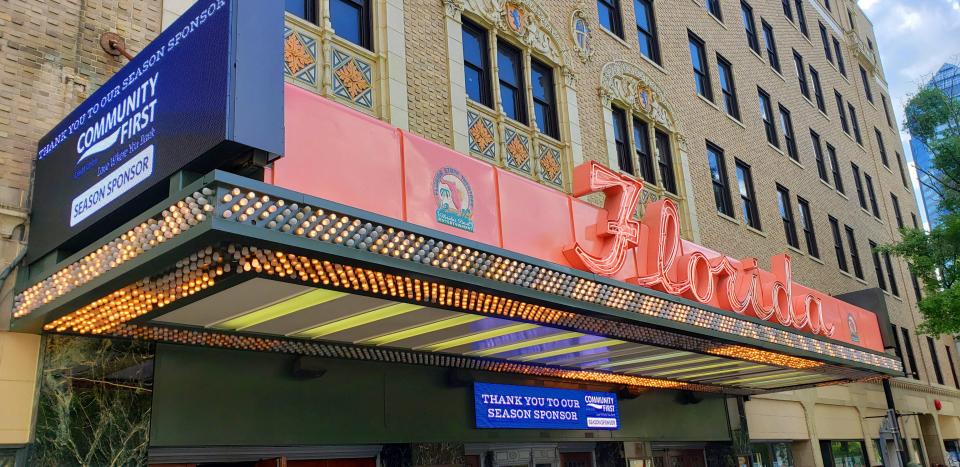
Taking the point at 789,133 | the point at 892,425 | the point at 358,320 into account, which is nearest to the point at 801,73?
the point at 789,133

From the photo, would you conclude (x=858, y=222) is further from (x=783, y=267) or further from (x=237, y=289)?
(x=237, y=289)

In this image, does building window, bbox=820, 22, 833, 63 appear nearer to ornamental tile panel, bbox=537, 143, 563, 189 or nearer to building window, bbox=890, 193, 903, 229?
building window, bbox=890, 193, 903, 229

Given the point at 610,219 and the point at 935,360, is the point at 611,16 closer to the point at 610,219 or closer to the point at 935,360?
the point at 610,219

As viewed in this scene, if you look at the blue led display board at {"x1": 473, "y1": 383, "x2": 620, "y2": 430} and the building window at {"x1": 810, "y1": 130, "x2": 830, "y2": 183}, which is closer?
the blue led display board at {"x1": 473, "y1": 383, "x2": 620, "y2": 430}

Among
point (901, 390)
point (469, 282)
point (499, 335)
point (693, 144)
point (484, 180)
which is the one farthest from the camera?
point (901, 390)

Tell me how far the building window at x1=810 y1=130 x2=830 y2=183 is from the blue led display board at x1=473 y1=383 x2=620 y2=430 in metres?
18.5

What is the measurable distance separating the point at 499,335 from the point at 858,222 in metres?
25.9

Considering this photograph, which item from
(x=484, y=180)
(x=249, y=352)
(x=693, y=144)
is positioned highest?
(x=693, y=144)

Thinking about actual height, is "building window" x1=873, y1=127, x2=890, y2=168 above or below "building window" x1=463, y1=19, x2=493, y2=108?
above

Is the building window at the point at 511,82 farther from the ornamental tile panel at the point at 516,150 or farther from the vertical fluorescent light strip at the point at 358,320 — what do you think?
the vertical fluorescent light strip at the point at 358,320

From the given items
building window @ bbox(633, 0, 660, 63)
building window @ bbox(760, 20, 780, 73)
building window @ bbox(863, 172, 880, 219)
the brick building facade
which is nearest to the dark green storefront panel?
the brick building facade

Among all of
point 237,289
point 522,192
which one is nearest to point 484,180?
point 522,192

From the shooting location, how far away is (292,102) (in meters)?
7.22

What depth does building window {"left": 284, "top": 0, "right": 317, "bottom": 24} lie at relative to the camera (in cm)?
1145
